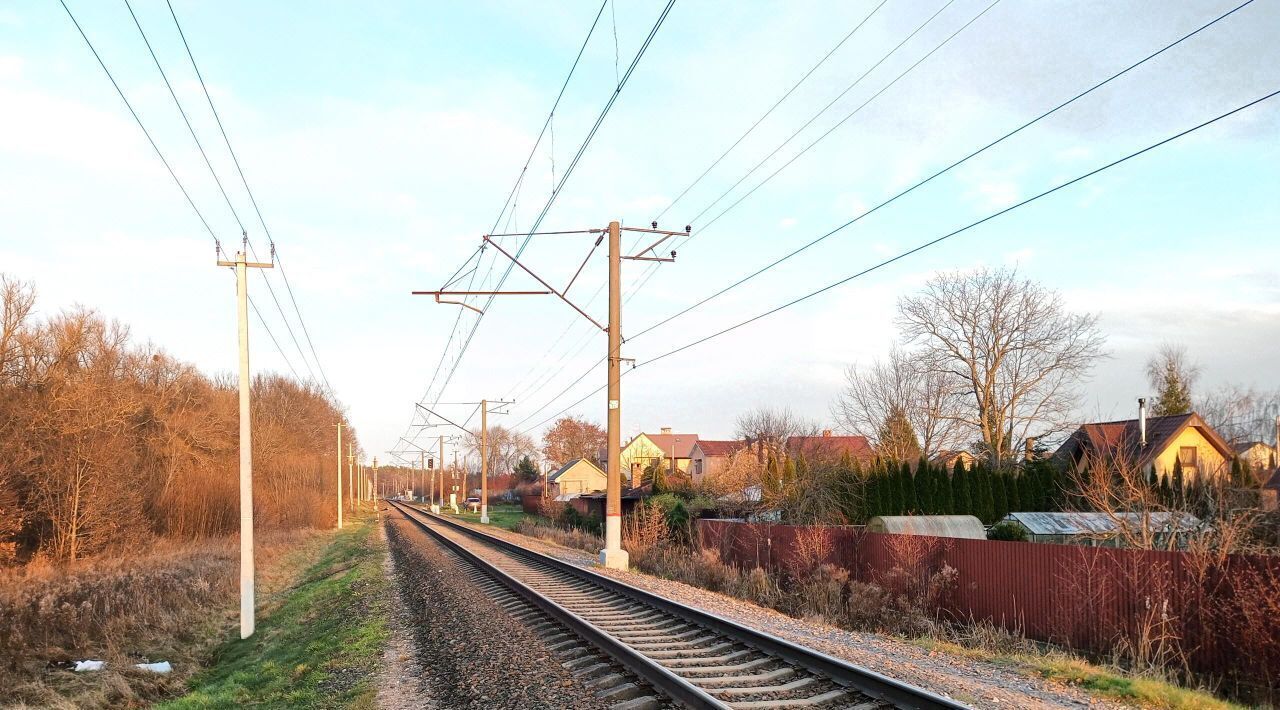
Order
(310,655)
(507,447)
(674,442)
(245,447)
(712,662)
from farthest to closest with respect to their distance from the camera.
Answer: (507,447), (674,442), (245,447), (310,655), (712,662)

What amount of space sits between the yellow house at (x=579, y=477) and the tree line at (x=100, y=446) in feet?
163

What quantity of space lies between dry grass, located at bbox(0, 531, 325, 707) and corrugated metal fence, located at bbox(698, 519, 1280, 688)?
14.9 metres

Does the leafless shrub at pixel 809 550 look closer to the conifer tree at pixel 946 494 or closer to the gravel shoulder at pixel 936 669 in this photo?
the gravel shoulder at pixel 936 669

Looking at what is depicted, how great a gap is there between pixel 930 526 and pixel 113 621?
2183 cm

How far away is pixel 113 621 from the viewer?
2042cm

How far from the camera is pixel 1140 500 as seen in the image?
16266mm

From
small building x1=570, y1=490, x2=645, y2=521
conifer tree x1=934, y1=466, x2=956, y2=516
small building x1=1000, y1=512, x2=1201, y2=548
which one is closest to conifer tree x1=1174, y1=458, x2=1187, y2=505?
small building x1=1000, y1=512, x2=1201, y2=548

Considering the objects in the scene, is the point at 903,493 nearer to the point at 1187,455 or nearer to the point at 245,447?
the point at 1187,455

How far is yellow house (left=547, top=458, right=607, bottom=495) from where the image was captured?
97938mm

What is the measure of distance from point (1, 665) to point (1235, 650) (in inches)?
842

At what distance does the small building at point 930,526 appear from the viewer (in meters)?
23.1

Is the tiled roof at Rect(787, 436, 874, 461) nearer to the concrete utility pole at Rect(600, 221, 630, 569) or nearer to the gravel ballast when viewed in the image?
the concrete utility pole at Rect(600, 221, 630, 569)

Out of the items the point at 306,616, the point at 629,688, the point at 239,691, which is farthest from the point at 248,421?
the point at 629,688

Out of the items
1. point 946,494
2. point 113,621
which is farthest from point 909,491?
point 113,621
